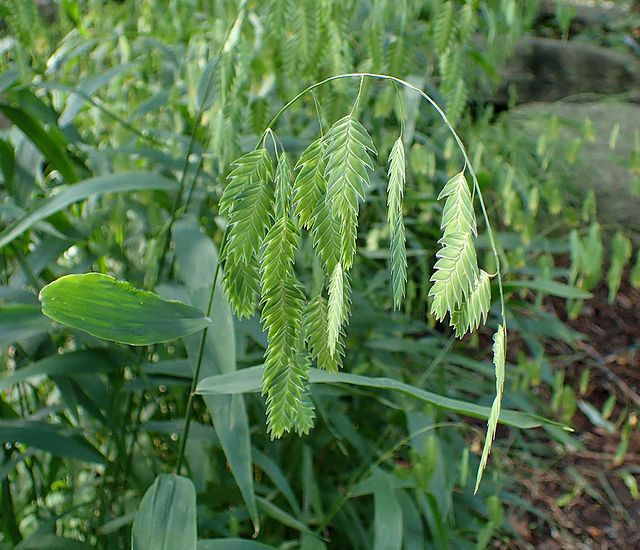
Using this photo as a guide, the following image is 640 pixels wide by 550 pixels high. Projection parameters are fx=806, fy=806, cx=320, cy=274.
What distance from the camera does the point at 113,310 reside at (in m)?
0.51

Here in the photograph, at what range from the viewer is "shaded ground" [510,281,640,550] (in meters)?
A: 1.57

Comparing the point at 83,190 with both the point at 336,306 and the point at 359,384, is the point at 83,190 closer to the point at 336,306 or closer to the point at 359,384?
the point at 359,384

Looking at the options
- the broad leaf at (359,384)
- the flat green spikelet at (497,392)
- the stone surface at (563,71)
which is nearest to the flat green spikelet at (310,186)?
the flat green spikelet at (497,392)

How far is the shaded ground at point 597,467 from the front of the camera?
1569 millimetres

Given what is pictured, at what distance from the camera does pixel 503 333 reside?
1.37 ft

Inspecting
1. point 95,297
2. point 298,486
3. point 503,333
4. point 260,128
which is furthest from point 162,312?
point 298,486

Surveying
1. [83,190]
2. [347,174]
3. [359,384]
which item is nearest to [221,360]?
[359,384]

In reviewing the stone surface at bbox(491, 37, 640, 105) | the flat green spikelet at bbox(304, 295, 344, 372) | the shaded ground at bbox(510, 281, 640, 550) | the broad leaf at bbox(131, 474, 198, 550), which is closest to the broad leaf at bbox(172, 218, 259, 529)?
the broad leaf at bbox(131, 474, 198, 550)

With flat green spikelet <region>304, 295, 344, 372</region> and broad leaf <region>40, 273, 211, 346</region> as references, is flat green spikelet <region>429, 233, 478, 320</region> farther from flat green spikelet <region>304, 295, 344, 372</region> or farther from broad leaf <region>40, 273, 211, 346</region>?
broad leaf <region>40, 273, 211, 346</region>

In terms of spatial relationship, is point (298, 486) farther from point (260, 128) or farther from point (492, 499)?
point (260, 128)

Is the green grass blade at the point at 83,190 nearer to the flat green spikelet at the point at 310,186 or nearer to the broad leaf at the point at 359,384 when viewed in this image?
the broad leaf at the point at 359,384

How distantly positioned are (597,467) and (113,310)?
1.49 m

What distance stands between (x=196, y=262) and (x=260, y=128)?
0.16 metres

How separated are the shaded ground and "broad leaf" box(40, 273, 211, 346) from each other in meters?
1.01
